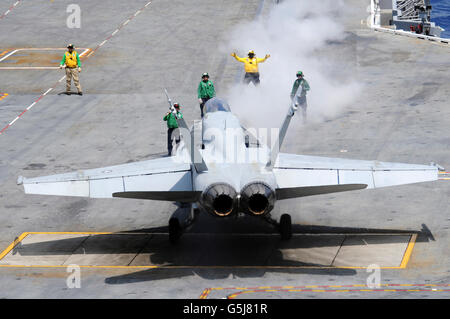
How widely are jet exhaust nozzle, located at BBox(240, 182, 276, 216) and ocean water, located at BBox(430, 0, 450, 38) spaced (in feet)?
210

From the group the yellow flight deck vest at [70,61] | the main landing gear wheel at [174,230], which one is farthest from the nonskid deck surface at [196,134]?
the yellow flight deck vest at [70,61]

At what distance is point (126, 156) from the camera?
3312 cm

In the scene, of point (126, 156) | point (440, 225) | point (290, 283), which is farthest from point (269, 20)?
point (290, 283)

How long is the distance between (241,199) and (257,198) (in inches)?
16.2

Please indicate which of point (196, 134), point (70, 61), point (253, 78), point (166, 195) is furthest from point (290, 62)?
point (166, 195)

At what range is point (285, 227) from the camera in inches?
970

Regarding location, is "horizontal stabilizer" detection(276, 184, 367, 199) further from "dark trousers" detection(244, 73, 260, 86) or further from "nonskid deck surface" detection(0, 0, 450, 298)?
"dark trousers" detection(244, 73, 260, 86)

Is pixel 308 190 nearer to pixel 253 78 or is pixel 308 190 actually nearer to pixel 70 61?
pixel 253 78

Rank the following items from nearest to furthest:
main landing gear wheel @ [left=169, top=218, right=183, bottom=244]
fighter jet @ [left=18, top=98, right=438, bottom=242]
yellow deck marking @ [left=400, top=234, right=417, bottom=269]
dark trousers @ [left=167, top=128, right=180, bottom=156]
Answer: fighter jet @ [left=18, top=98, right=438, bottom=242] < yellow deck marking @ [left=400, top=234, right=417, bottom=269] < main landing gear wheel @ [left=169, top=218, right=183, bottom=244] < dark trousers @ [left=167, top=128, right=180, bottom=156]

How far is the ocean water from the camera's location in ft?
283

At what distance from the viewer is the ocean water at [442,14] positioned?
8635 centimetres

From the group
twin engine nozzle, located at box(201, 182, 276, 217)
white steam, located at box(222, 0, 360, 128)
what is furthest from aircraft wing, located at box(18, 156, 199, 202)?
white steam, located at box(222, 0, 360, 128)

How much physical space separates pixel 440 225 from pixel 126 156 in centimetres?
1289

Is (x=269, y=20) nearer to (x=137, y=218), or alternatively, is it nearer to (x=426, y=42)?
(x=426, y=42)
